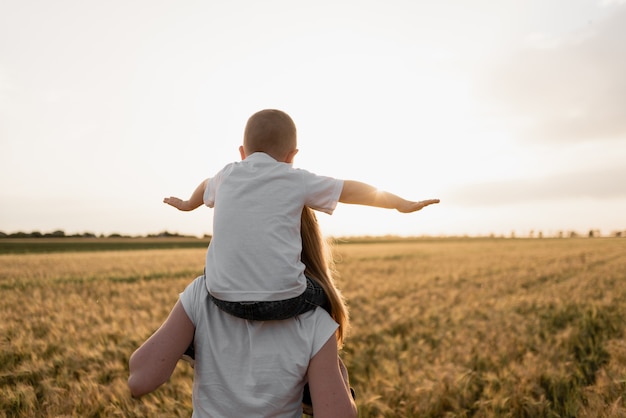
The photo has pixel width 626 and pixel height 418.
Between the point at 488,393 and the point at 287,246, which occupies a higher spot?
the point at 287,246

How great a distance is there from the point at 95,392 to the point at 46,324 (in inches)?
125

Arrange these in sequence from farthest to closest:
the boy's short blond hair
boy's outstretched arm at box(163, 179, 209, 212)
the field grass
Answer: the field grass < boy's outstretched arm at box(163, 179, 209, 212) < the boy's short blond hair

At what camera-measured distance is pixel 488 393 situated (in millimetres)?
4113

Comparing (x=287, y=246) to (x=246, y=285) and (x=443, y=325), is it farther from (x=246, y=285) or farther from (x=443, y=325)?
(x=443, y=325)

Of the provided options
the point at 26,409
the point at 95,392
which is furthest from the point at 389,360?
the point at 26,409

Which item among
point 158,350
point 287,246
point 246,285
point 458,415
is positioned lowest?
point 458,415

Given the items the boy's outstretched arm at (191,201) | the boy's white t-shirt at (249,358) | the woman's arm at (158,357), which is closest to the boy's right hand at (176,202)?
the boy's outstretched arm at (191,201)

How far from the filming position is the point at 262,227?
2.01 meters

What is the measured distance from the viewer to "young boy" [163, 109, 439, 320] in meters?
1.98

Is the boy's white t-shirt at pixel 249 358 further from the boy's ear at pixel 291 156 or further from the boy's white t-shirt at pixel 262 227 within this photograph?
the boy's ear at pixel 291 156

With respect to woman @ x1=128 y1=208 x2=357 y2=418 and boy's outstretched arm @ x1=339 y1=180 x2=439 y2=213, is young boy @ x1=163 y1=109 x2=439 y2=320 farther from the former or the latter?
woman @ x1=128 y1=208 x2=357 y2=418

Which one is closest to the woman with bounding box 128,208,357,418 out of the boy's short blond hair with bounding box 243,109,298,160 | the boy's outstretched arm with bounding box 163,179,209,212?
the boy's outstretched arm with bounding box 163,179,209,212

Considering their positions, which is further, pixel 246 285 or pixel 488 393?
pixel 488 393

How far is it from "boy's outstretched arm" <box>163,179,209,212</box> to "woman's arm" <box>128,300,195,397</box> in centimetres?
56
